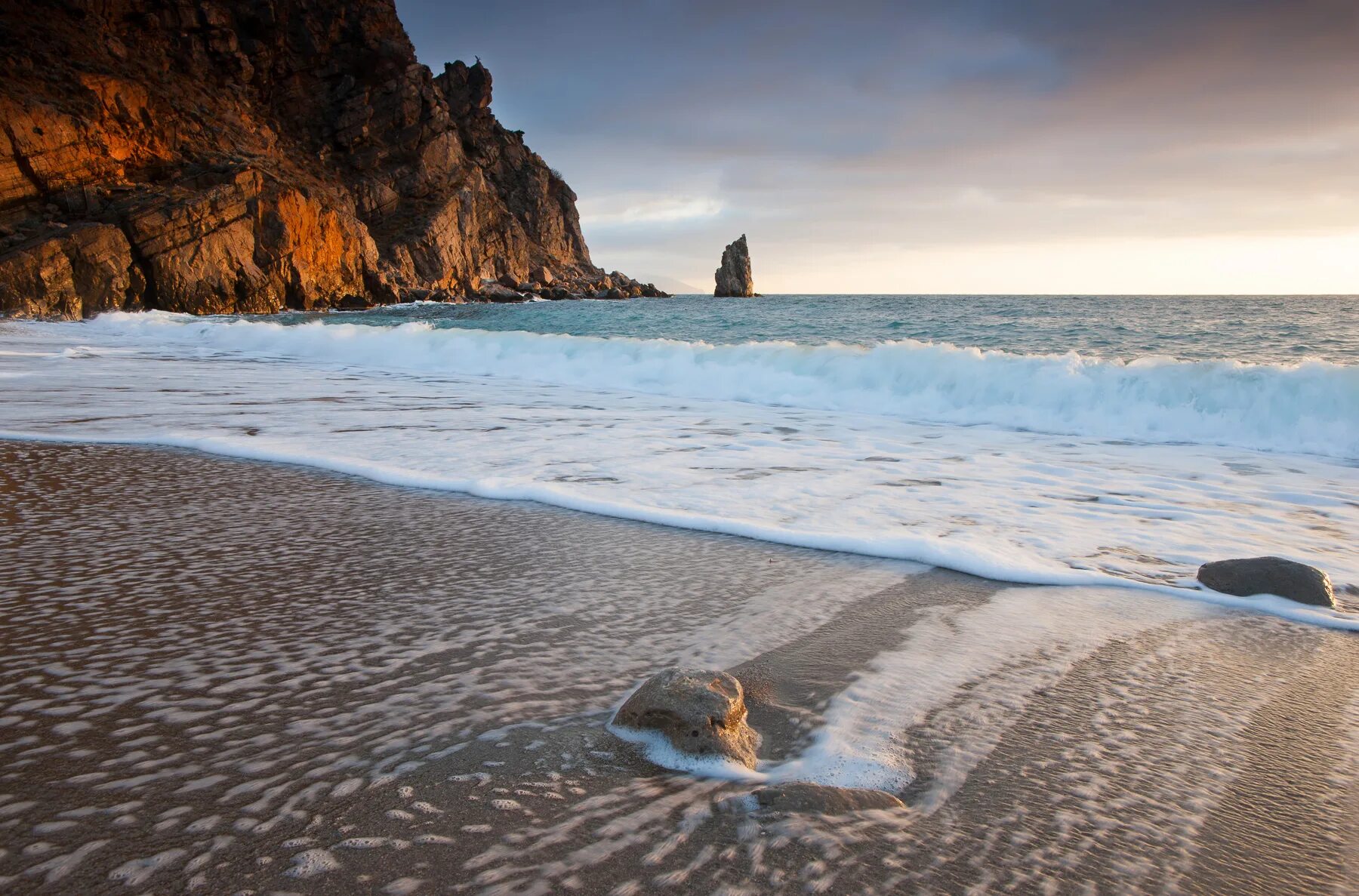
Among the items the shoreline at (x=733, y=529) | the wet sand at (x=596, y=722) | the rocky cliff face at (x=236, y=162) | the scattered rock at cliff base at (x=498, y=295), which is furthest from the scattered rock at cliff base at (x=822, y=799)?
the scattered rock at cliff base at (x=498, y=295)

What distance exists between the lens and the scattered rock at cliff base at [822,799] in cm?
141

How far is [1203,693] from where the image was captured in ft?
6.53

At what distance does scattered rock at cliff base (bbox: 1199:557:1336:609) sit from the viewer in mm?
2717

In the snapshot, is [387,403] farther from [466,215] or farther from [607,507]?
[466,215]

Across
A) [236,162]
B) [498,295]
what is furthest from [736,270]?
[236,162]

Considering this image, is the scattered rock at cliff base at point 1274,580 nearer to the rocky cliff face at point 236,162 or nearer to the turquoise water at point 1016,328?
the turquoise water at point 1016,328

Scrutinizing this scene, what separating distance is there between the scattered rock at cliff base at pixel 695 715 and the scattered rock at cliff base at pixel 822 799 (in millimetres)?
127

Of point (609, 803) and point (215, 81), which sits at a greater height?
point (215, 81)

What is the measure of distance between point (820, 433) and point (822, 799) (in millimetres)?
5462

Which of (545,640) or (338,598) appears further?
(338,598)

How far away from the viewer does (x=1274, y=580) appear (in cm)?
276

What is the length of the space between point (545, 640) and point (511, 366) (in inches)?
421

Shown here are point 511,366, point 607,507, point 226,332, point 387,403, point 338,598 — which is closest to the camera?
point 338,598

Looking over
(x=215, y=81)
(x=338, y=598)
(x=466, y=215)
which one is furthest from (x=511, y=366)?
(x=466, y=215)
